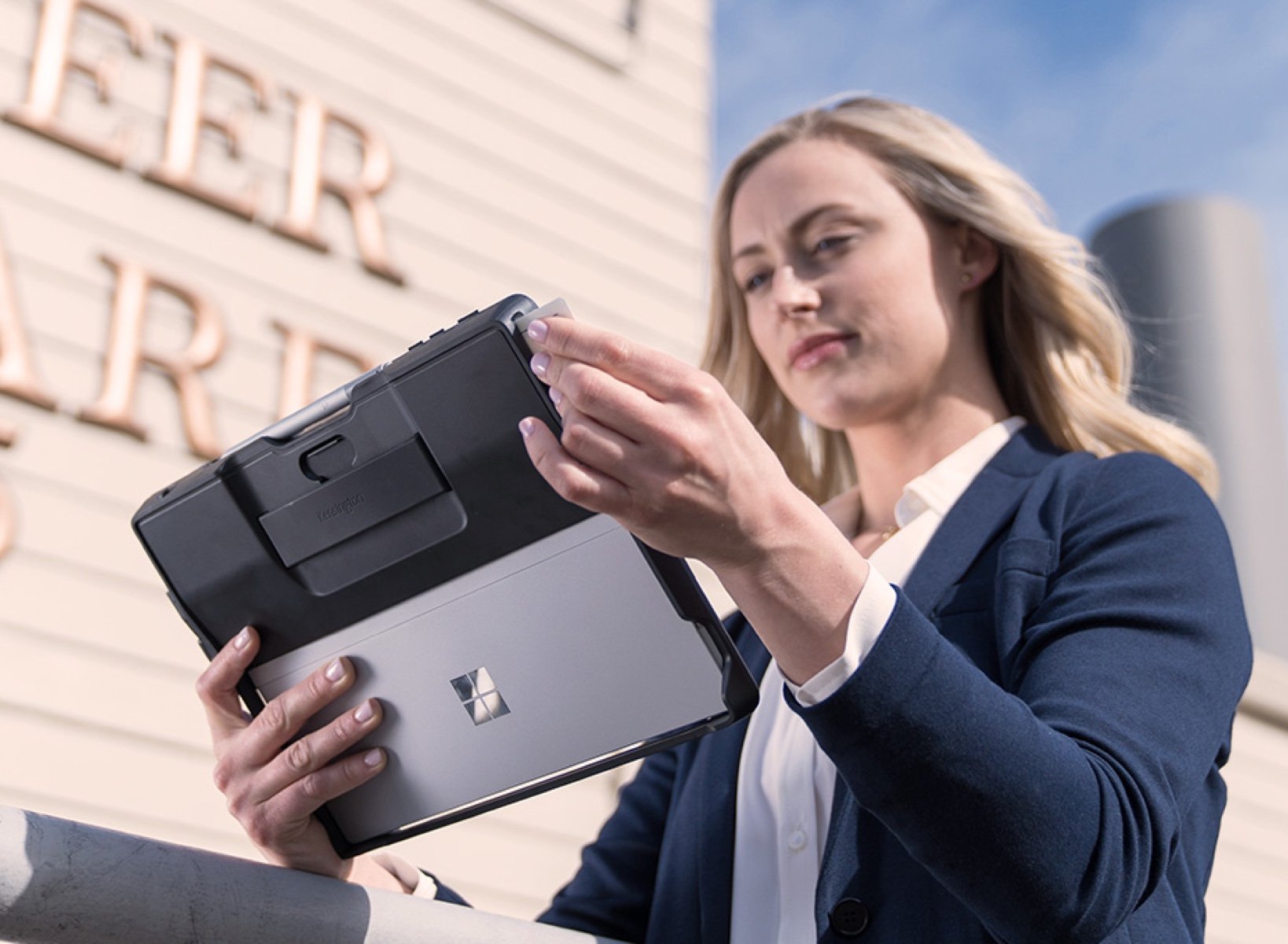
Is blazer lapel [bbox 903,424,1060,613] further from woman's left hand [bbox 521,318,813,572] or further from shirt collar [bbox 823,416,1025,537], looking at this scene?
woman's left hand [bbox 521,318,813,572]

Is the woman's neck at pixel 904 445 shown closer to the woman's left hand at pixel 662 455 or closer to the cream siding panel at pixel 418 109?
the woman's left hand at pixel 662 455

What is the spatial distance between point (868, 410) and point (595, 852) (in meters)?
0.55

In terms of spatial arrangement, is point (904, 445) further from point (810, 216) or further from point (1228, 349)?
point (1228, 349)

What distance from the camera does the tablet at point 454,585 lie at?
894 mm

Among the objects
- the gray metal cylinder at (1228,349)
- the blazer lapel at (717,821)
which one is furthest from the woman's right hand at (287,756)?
the gray metal cylinder at (1228,349)

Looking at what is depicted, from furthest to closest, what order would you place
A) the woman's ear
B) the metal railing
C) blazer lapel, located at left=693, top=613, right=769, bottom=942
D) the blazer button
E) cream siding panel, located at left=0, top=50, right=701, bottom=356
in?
cream siding panel, located at left=0, top=50, right=701, bottom=356, the woman's ear, blazer lapel, located at left=693, top=613, right=769, bottom=942, the blazer button, the metal railing

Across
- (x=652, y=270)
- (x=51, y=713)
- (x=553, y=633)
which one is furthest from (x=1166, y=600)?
(x=652, y=270)

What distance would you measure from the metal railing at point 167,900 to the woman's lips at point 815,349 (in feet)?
2.45

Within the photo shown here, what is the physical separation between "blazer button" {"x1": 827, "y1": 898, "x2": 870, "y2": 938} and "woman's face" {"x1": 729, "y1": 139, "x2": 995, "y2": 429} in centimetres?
58

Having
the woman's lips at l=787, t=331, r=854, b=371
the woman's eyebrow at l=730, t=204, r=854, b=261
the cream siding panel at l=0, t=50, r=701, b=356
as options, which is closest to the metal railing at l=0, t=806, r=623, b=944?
→ the woman's lips at l=787, t=331, r=854, b=371

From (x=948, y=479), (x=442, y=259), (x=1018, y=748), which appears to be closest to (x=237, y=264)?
(x=442, y=259)

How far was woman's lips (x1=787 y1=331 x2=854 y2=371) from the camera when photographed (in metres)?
1.44

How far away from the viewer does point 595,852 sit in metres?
1.43

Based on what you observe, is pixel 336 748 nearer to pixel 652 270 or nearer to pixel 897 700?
pixel 897 700
